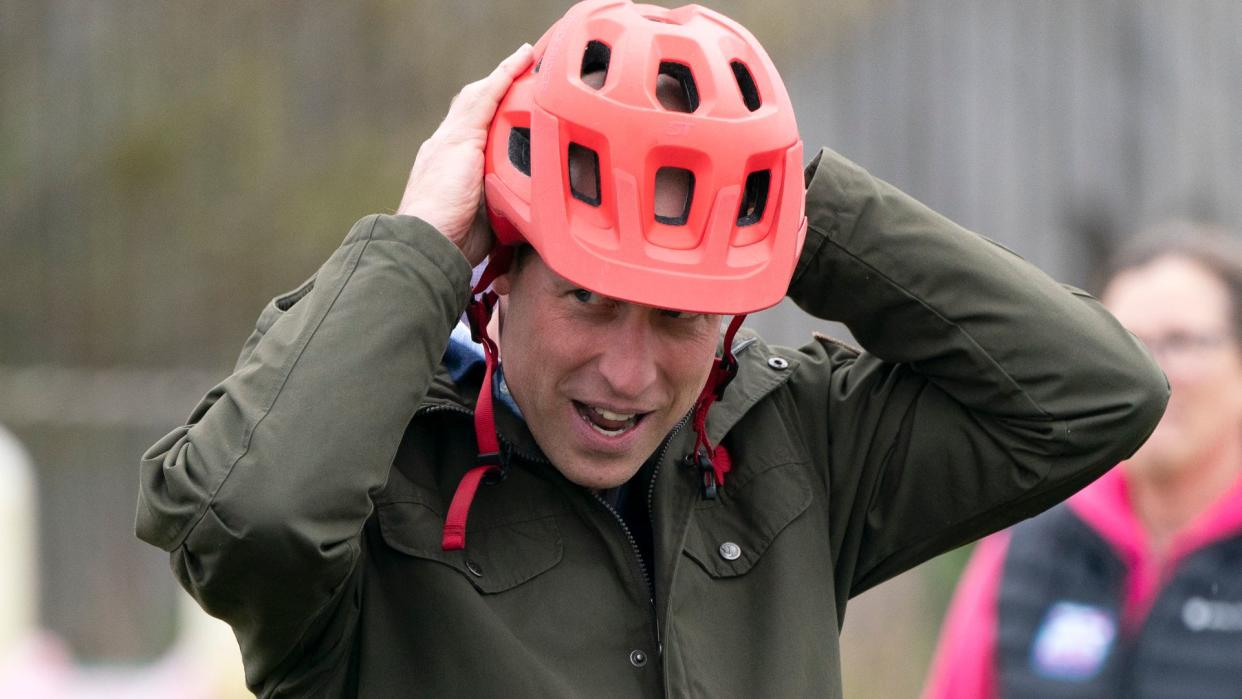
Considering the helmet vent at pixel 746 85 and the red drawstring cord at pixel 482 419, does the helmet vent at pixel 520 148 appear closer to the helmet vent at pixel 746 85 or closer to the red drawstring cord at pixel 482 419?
the red drawstring cord at pixel 482 419

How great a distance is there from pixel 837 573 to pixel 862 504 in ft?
0.42

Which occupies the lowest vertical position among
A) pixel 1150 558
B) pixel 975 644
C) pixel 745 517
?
pixel 975 644

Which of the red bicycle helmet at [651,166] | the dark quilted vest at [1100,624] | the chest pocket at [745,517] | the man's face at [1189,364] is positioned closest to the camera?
the red bicycle helmet at [651,166]

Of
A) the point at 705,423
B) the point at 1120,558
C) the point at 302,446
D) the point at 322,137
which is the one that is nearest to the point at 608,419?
the point at 705,423

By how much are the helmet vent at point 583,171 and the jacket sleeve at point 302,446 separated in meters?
0.24

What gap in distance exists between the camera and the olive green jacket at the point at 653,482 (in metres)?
2.62

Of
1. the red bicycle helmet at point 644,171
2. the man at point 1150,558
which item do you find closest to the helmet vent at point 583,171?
the red bicycle helmet at point 644,171

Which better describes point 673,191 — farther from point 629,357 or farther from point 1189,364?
point 1189,364

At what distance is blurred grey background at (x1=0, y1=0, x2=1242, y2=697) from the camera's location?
9.52 metres

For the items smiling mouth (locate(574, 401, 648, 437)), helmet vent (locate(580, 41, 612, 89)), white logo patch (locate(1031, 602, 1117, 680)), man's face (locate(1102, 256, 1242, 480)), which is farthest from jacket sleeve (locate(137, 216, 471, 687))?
man's face (locate(1102, 256, 1242, 480))

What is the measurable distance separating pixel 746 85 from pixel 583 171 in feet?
1.01

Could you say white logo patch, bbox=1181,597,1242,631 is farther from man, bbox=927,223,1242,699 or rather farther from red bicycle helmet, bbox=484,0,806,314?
red bicycle helmet, bbox=484,0,806,314

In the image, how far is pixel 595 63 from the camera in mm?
2945

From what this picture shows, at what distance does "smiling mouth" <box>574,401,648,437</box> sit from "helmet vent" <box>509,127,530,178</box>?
0.39 meters
